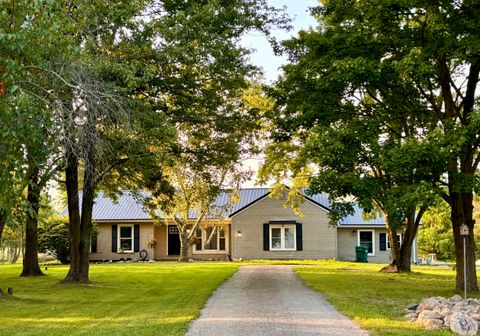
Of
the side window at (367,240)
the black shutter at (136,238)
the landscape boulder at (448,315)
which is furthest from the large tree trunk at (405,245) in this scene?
the black shutter at (136,238)

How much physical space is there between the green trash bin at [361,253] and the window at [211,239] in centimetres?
839

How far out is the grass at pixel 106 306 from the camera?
32.1 feet

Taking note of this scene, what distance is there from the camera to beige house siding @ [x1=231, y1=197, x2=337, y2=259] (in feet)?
116

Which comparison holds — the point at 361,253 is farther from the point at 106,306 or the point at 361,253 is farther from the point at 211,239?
the point at 106,306

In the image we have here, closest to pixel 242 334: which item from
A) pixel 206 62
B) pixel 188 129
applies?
pixel 206 62

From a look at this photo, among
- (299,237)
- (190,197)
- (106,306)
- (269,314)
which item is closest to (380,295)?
(269,314)

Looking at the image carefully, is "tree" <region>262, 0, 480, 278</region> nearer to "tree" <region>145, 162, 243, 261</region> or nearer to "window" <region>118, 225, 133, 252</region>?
"tree" <region>145, 162, 243, 261</region>

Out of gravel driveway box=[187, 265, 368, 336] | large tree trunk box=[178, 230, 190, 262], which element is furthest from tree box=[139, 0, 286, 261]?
large tree trunk box=[178, 230, 190, 262]

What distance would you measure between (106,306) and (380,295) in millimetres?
7212

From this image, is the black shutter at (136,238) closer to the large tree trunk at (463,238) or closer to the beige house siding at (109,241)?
the beige house siding at (109,241)

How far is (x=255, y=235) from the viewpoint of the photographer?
35.6 metres

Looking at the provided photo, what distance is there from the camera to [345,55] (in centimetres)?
1538

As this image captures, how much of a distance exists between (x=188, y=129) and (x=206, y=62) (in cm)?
389

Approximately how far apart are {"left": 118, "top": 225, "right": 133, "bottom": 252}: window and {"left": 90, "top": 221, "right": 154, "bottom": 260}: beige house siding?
312mm
